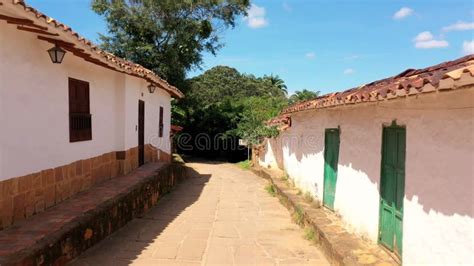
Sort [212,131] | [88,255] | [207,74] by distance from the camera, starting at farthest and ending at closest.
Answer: [207,74]
[212,131]
[88,255]

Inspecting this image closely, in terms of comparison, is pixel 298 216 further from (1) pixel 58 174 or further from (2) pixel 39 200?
(2) pixel 39 200

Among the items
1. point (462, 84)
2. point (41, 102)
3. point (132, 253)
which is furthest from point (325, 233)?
point (41, 102)

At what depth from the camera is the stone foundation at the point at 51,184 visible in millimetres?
5656

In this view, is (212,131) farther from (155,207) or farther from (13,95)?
(13,95)

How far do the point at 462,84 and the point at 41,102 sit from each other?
227 inches

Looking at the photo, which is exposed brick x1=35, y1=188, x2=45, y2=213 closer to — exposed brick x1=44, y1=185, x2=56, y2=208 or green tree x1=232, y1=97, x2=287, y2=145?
exposed brick x1=44, y1=185, x2=56, y2=208

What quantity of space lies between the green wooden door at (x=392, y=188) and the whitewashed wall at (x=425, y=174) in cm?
16

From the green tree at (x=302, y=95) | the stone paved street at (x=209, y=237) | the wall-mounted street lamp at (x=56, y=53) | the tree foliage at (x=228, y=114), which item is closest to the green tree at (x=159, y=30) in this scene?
the tree foliage at (x=228, y=114)

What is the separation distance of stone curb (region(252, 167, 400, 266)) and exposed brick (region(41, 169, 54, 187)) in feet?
14.4

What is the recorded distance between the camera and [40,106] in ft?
21.6

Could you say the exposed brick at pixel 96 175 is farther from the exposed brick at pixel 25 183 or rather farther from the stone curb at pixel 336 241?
the stone curb at pixel 336 241

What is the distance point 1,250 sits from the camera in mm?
4559

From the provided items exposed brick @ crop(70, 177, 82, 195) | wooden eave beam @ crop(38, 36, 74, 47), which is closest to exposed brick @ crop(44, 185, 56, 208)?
exposed brick @ crop(70, 177, 82, 195)

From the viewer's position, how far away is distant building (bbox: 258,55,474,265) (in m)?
3.71
